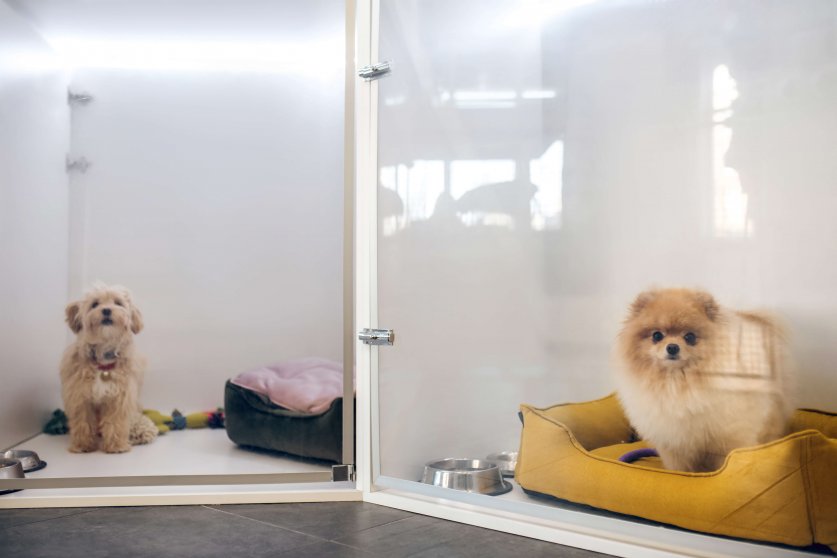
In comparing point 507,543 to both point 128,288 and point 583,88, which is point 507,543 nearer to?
point 583,88

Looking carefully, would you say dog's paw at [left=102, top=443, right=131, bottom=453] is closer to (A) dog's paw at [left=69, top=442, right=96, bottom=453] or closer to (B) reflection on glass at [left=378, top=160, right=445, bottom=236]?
(A) dog's paw at [left=69, top=442, right=96, bottom=453]

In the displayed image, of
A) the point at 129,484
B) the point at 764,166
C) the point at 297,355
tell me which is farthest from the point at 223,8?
the point at 764,166

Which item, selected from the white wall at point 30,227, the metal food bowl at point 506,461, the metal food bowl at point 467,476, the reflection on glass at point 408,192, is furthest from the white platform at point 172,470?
the reflection on glass at point 408,192

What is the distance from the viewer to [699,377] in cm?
198

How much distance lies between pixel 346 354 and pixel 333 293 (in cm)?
64

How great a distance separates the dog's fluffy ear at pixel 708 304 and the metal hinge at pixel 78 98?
8.58 feet

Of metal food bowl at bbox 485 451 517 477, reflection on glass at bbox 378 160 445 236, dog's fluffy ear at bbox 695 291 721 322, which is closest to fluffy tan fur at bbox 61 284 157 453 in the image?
reflection on glass at bbox 378 160 445 236

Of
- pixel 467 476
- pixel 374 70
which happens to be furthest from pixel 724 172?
pixel 374 70

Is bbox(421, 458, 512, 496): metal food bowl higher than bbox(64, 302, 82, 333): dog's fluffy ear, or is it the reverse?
bbox(64, 302, 82, 333): dog's fluffy ear

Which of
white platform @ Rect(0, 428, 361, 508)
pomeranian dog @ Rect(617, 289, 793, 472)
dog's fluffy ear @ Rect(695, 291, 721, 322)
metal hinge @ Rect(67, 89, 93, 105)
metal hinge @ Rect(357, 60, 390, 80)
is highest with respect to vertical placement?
A: metal hinge @ Rect(67, 89, 93, 105)

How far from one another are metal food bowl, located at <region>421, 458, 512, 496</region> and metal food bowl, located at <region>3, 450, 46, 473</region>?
147 cm

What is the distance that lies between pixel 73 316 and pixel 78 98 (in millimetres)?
930

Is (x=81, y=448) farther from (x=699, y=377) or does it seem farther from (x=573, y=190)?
(x=699, y=377)

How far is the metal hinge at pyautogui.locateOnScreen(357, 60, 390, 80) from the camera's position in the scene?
2717mm
